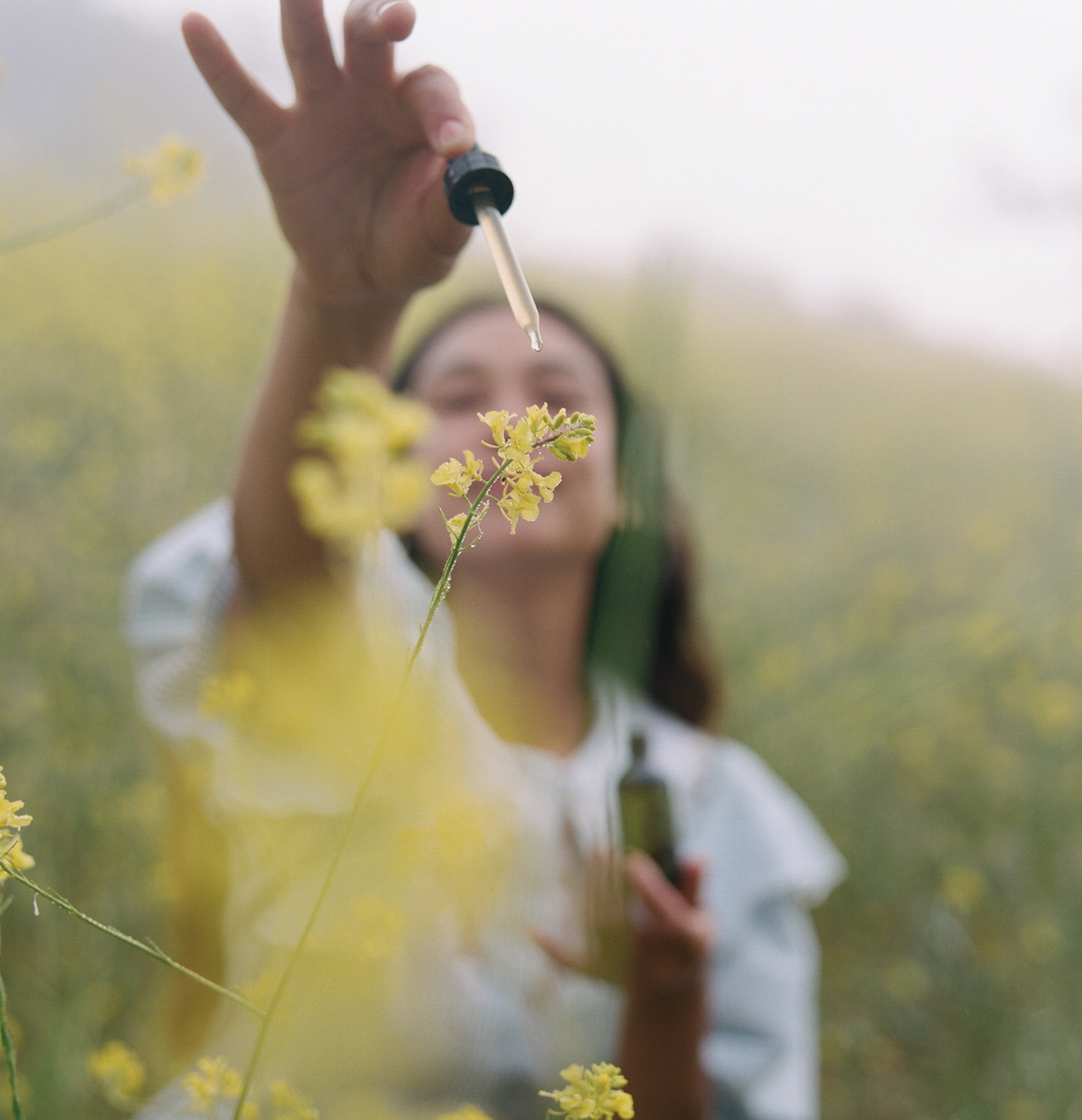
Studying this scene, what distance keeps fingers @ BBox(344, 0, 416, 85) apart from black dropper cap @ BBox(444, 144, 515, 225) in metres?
0.08

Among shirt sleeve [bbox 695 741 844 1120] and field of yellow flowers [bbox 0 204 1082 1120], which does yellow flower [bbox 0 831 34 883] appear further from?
shirt sleeve [bbox 695 741 844 1120]

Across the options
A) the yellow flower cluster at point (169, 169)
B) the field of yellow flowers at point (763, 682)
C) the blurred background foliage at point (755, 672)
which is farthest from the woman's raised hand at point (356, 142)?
the field of yellow flowers at point (763, 682)

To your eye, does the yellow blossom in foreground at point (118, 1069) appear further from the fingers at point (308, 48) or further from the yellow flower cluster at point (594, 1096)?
the fingers at point (308, 48)

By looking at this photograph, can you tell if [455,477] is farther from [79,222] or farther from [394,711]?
[79,222]

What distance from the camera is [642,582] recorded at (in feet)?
1.65

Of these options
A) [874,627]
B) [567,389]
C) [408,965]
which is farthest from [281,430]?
[874,627]

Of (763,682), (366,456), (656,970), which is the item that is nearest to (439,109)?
(366,456)

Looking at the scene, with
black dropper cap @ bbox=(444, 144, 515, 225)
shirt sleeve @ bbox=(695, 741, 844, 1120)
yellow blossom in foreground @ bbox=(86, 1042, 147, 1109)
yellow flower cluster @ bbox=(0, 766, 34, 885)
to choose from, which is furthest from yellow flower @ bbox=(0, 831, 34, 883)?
shirt sleeve @ bbox=(695, 741, 844, 1120)

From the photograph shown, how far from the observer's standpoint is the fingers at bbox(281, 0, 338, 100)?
0.35 m

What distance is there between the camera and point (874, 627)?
178 centimetres

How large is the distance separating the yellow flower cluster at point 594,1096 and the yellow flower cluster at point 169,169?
1.57ft

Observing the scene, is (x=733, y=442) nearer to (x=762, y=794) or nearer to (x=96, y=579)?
(x=762, y=794)

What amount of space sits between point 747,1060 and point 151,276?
1.66m

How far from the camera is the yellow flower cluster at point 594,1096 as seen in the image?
246 mm
